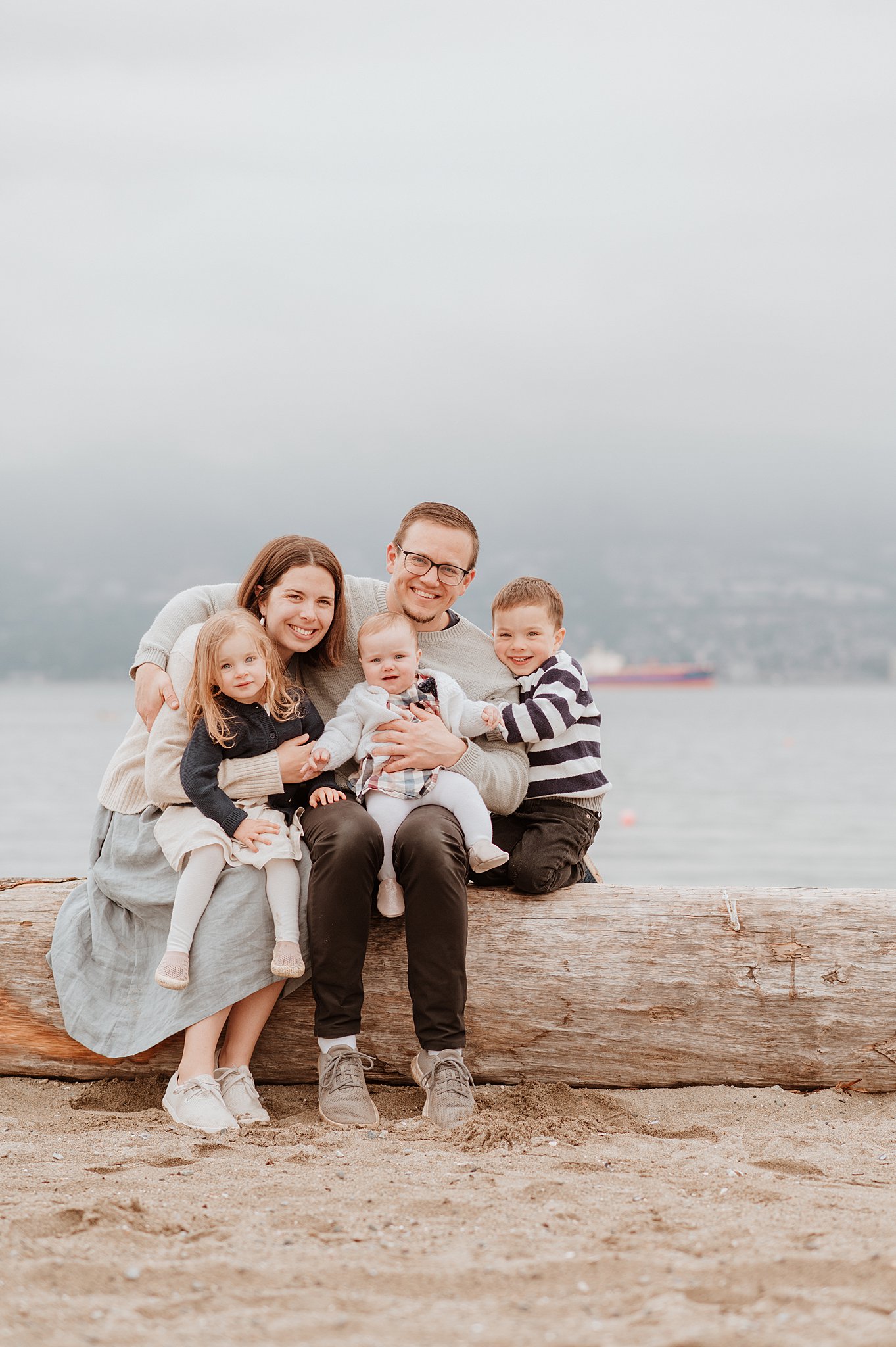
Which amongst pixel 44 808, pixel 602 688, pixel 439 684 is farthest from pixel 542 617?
pixel 602 688

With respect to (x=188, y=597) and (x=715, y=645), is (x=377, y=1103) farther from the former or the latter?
(x=715, y=645)

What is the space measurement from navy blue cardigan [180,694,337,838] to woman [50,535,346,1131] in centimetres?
5

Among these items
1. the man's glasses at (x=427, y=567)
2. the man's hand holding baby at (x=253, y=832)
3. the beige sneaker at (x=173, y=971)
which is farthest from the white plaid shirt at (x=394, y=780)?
the beige sneaker at (x=173, y=971)

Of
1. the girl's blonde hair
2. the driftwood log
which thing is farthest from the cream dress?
the driftwood log

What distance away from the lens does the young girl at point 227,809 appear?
3445 millimetres

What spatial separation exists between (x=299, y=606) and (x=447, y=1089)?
1.59 m

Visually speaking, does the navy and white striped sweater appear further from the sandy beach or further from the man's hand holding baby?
the sandy beach

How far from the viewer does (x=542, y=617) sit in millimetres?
4082

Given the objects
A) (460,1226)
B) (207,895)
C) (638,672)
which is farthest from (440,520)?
(638,672)

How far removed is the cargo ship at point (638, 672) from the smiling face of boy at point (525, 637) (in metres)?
86.9

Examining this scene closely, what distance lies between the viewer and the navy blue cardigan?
3467mm

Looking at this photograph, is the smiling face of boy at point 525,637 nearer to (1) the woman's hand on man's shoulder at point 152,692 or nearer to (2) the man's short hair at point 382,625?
(2) the man's short hair at point 382,625

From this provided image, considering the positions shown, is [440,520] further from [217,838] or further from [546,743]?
[217,838]

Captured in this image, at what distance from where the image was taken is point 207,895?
3488mm
